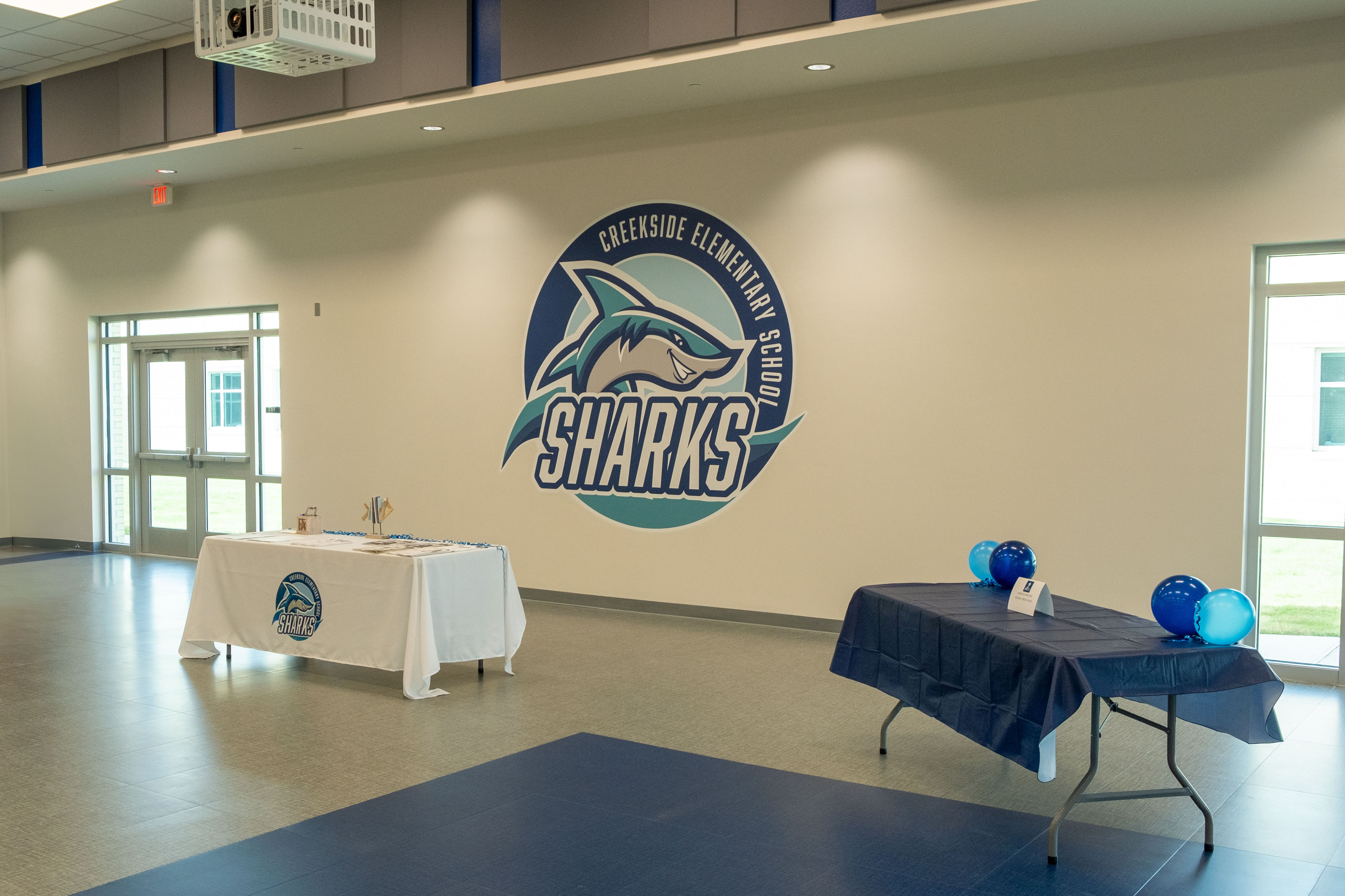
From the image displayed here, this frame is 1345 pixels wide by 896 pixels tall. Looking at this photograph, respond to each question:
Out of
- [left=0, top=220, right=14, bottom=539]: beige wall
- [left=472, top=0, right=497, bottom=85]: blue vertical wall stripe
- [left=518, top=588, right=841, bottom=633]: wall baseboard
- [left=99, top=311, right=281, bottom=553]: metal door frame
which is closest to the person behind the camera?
[left=472, top=0, right=497, bottom=85]: blue vertical wall stripe

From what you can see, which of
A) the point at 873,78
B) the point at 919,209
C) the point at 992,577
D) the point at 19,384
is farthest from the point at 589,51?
the point at 19,384

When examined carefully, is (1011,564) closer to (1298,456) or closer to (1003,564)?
(1003,564)

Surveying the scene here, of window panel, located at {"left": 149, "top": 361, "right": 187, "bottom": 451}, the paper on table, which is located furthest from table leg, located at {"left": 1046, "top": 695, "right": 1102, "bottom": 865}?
window panel, located at {"left": 149, "top": 361, "right": 187, "bottom": 451}

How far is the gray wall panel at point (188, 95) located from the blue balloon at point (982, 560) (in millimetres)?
6796

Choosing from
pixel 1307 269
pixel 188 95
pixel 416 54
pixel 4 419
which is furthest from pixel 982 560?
pixel 4 419

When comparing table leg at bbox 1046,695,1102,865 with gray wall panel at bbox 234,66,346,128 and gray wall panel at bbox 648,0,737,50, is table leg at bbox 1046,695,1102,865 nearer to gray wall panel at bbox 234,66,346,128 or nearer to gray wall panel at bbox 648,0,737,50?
gray wall panel at bbox 648,0,737,50

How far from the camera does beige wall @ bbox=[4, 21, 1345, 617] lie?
235 inches

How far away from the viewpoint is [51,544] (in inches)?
456

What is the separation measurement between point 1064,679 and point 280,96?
7028 mm

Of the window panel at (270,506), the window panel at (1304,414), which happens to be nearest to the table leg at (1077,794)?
the window panel at (1304,414)

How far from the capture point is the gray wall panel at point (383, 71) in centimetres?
748

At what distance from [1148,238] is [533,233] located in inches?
171

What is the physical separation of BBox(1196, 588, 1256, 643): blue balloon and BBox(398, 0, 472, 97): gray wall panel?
18.4 ft

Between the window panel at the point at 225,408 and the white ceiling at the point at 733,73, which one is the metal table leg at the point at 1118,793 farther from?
the window panel at the point at 225,408
